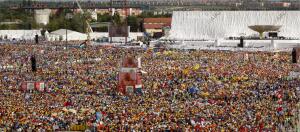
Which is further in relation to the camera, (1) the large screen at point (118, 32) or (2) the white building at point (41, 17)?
(2) the white building at point (41, 17)

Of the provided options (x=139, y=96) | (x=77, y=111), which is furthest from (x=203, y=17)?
(x=77, y=111)

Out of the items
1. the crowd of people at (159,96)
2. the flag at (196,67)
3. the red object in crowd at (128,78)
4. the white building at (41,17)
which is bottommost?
the crowd of people at (159,96)

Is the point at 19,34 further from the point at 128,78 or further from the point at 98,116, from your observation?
the point at 98,116

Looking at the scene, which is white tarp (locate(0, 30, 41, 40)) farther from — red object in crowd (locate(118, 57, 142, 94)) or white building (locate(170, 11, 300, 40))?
red object in crowd (locate(118, 57, 142, 94))

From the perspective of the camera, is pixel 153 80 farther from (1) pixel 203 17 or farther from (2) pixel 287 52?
(1) pixel 203 17

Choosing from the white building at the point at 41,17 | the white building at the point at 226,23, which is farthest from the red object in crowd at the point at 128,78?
the white building at the point at 41,17

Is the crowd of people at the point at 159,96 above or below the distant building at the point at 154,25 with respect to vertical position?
below

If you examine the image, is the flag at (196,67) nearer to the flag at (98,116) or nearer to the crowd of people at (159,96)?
the crowd of people at (159,96)

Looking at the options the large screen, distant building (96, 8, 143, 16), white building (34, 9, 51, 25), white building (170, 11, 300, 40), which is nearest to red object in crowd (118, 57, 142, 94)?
the large screen
